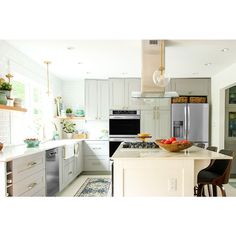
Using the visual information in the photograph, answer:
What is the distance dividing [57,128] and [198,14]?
585cm

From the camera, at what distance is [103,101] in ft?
19.9

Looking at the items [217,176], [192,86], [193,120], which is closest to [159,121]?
[193,120]

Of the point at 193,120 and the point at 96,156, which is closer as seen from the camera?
the point at 193,120

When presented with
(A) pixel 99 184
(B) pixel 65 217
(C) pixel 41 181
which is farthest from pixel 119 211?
(A) pixel 99 184

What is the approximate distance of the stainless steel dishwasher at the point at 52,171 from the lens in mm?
3561

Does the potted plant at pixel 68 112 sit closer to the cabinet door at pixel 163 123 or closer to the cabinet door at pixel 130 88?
the cabinet door at pixel 130 88

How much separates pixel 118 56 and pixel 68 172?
2.38 metres

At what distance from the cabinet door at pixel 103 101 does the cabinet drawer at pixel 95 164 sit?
1092 mm

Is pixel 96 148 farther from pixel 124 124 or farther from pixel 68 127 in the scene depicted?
pixel 68 127

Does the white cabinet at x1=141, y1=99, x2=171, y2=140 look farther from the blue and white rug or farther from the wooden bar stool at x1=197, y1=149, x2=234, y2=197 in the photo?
the wooden bar stool at x1=197, y1=149, x2=234, y2=197

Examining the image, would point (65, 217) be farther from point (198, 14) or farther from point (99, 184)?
point (99, 184)

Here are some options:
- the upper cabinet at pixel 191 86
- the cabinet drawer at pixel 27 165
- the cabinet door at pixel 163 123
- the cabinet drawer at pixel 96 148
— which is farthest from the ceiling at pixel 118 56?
the cabinet drawer at pixel 96 148

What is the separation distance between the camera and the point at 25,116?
4.33m

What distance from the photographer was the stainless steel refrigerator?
5605 millimetres
